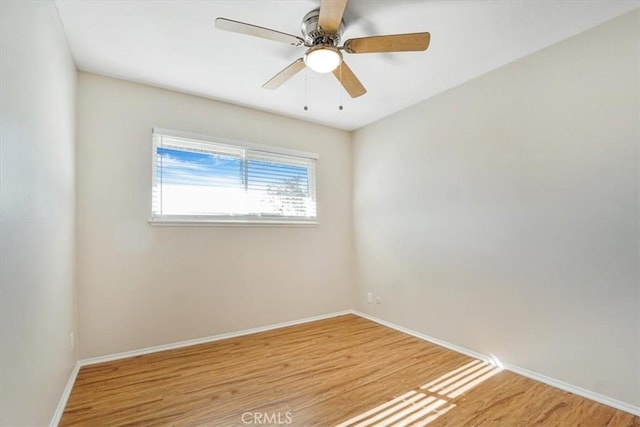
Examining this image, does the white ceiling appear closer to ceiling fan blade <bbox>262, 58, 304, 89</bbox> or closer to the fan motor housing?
the fan motor housing

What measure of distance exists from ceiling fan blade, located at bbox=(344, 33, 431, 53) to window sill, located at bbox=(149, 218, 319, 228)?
2.06 m

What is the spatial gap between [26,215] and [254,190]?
215 centimetres

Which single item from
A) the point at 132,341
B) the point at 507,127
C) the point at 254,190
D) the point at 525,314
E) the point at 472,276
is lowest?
the point at 132,341

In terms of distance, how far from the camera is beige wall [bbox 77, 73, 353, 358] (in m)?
2.55

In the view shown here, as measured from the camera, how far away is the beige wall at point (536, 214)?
6.24ft

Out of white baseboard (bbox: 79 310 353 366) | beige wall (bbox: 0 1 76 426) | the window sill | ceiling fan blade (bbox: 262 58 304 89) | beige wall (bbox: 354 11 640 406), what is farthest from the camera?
the window sill

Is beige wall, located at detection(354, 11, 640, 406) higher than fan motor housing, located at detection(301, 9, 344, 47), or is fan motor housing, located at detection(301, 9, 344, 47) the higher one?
fan motor housing, located at detection(301, 9, 344, 47)

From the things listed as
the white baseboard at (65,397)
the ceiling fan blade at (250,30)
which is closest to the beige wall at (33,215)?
the white baseboard at (65,397)

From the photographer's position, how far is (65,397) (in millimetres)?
1966

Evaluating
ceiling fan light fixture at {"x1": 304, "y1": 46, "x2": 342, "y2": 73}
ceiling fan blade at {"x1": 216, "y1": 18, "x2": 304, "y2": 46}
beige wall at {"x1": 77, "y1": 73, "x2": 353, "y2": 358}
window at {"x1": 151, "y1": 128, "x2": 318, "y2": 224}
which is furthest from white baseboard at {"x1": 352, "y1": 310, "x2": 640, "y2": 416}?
ceiling fan blade at {"x1": 216, "y1": 18, "x2": 304, "y2": 46}

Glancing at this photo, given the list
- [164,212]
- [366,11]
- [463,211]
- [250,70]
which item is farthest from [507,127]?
[164,212]

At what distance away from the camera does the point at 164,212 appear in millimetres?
2861

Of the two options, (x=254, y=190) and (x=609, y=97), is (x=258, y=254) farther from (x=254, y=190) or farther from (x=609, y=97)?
(x=609, y=97)

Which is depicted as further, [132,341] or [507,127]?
[132,341]
